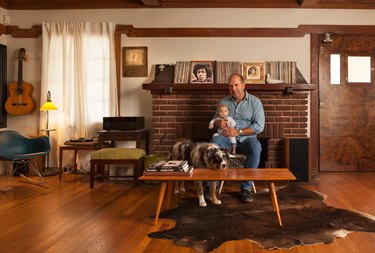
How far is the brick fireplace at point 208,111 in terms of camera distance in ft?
14.4

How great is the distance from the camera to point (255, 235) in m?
2.34

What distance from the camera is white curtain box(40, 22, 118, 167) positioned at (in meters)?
4.97

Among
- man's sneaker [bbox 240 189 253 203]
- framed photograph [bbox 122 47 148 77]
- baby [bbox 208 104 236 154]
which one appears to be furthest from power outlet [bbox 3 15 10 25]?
man's sneaker [bbox 240 189 253 203]

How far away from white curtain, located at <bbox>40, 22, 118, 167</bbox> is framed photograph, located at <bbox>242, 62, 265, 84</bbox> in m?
1.87

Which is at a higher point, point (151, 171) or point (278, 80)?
point (278, 80)

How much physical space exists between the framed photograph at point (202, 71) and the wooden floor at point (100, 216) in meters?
1.52

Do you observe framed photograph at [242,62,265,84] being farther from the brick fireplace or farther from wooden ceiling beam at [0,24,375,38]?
wooden ceiling beam at [0,24,375,38]

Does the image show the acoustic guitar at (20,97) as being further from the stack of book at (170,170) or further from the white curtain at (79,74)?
the stack of book at (170,170)

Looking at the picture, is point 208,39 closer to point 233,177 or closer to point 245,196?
point 245,196

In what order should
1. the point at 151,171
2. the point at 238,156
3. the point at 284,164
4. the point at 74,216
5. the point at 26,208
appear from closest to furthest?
the point at 151,171
the point at 74,216
the point at 26,208
the point at 238,156
the point at 284,164

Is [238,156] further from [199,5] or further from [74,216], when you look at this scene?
[199,5]

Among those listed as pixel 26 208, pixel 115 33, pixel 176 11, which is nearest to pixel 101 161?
pixel 26 208

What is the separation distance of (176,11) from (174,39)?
41cm

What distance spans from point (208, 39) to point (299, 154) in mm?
2071
